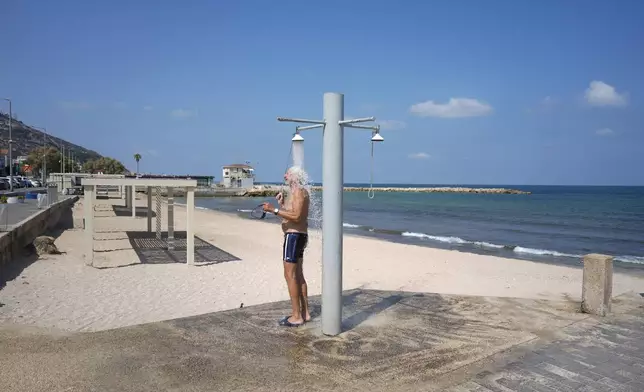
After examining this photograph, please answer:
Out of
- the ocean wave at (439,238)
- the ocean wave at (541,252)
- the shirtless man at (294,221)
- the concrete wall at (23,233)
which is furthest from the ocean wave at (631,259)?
the concrete wall at (23,233)

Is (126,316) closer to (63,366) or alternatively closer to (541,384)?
(63,366)

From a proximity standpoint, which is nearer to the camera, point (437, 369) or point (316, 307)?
point (437, 369)

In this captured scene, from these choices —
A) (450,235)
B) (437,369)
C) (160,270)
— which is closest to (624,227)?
(450,235)

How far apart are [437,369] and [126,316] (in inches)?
180

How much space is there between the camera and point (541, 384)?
367cm

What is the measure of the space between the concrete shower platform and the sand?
1843 millimetres

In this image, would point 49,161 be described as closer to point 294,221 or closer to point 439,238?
point 439,238

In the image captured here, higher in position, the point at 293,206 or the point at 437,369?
the point at 293,206

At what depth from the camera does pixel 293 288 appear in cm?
507

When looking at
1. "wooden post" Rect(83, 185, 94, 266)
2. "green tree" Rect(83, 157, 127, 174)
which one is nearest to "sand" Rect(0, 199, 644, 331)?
"wooden post" Rect(83, 185, 94, 266)

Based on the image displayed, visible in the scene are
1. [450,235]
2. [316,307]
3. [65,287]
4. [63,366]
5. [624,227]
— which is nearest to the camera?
[63,366]

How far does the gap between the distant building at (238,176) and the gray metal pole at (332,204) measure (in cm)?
10211

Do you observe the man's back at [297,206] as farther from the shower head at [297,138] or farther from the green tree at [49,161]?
the green tree at [49,161]

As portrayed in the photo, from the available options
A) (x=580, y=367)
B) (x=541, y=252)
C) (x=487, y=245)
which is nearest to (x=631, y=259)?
(x=541, y=252)
